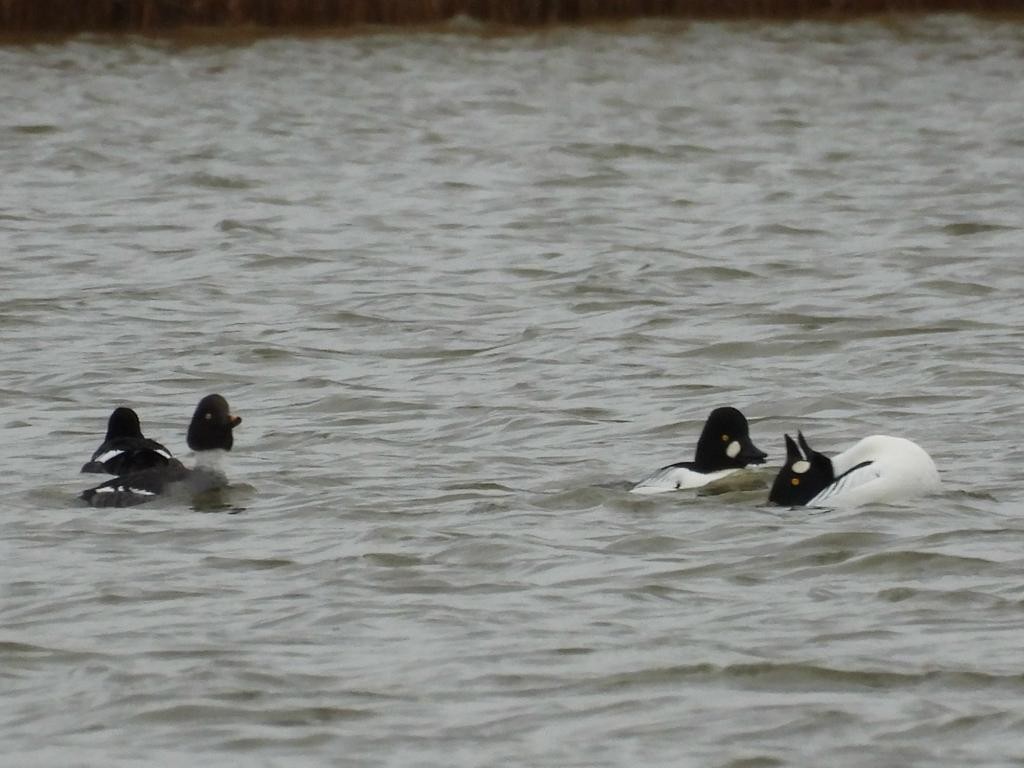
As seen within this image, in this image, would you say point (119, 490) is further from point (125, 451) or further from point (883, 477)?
point (883, 477)

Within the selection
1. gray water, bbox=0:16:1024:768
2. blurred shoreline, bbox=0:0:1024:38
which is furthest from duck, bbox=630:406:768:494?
blurred shoreline, bbox=0:0:1024:38

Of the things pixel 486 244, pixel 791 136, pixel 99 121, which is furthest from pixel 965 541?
pixel 99 121

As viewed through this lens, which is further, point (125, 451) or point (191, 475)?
point (125, 451)

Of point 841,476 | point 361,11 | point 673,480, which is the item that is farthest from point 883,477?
point 361,11

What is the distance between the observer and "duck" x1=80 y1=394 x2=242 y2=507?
9.65 meters

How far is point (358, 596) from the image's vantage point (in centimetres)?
809

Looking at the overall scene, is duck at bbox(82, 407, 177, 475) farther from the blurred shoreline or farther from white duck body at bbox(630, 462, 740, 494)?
the blurred shoreline

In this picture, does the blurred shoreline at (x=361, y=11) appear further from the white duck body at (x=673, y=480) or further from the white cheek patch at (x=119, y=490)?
the white cheek patch at (x=119, y=490)

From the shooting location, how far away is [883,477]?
9359 millimetres

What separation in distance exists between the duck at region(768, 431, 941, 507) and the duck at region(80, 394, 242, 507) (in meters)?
2.39

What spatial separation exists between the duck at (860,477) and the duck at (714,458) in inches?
14.2

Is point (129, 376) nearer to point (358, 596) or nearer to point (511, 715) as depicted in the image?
point (358, 596)

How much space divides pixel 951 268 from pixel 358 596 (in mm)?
8739

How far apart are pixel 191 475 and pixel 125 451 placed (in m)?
0.37
